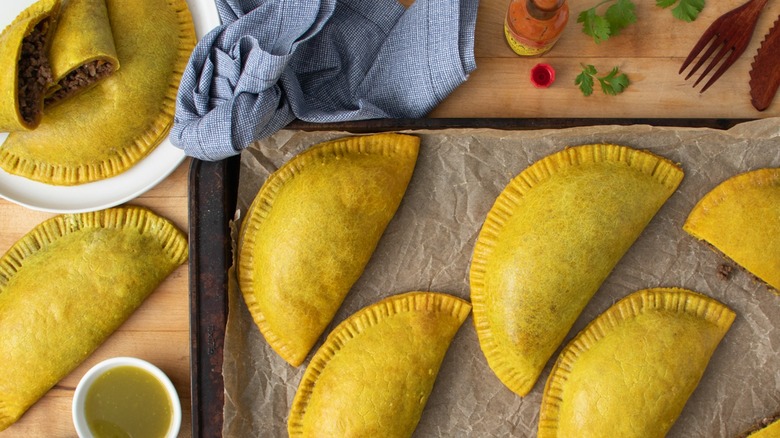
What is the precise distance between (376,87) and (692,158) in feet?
3.12

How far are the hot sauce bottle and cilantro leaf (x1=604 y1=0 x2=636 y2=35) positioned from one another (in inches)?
5.1

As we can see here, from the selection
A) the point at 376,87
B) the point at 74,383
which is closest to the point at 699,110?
the point at 376,87

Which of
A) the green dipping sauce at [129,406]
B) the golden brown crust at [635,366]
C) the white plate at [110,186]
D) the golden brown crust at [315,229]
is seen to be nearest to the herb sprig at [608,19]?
the golden brown crust at [315,229]

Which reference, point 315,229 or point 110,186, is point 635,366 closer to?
point 315,229

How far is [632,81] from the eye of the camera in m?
1.93

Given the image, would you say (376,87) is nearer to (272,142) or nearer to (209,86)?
(272,142)

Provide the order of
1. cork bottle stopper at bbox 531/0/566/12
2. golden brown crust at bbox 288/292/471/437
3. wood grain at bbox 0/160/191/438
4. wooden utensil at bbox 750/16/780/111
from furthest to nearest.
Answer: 1. wood grain at bbox 0/160/191/438
2. wooden utensil at bbox 750/16/780/111
3. golden brown crust at bbox 288/292/471/437
4. cork bottle stopper at bbox 531/0/566/12

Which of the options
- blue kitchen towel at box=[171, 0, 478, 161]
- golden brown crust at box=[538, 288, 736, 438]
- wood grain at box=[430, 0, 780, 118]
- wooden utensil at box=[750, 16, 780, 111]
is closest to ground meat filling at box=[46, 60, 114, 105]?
blue kitchen towel at box=[171, 0, 478, 161]

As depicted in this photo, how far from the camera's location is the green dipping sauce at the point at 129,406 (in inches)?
75.7

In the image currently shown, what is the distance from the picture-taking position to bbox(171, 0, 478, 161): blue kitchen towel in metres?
1.78

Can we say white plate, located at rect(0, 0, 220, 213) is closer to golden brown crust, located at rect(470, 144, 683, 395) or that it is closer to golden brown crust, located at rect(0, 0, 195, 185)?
golden brown crust, located at rect(0, 0, 195, 185)

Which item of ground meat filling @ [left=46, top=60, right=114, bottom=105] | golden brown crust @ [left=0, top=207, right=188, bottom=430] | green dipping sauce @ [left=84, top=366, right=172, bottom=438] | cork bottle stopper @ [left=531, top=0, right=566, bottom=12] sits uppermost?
cork bottle stopper @ [left=531, top=0, right=566, bottom=12]

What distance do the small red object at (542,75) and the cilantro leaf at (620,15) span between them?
21 cm

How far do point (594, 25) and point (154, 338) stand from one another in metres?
1.67
